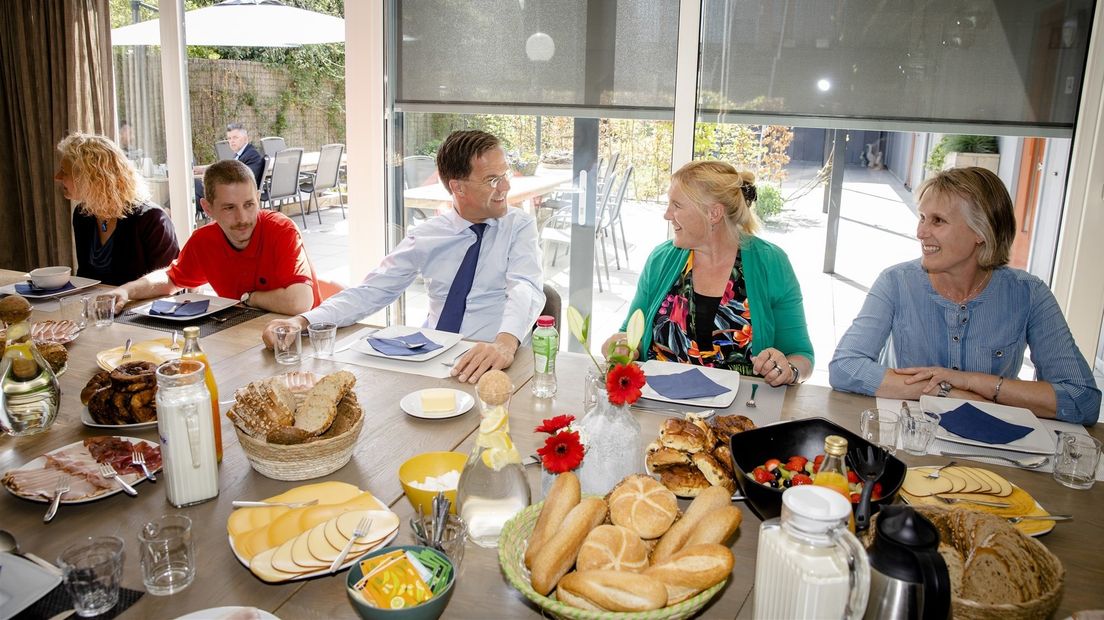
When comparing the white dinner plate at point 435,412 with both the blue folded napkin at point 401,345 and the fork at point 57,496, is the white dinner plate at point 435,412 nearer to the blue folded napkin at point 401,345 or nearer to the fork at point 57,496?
the blue folded napkin at point 401,345

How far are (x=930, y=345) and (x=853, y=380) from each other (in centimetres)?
38

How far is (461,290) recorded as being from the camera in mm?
2590

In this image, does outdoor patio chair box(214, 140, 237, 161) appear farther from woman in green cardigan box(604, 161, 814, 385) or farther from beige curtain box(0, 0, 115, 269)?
woman in green cardigan box(604, 161, 814, 385)

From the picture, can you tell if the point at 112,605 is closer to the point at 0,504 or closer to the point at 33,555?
the point at 33,555

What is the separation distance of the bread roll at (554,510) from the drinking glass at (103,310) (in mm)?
1760

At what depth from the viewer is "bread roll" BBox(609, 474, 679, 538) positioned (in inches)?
40.3

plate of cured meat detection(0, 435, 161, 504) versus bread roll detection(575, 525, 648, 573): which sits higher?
bread roll detection(575, 525, 648, 573)

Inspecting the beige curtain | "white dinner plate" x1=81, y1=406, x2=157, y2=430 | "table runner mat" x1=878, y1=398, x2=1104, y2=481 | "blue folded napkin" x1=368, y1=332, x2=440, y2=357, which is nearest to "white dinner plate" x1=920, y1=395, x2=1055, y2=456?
"table runner mat" x1=878, y1=398, x2=1104, y2=481

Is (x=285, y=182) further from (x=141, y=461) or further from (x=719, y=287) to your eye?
(x=141, y=461)

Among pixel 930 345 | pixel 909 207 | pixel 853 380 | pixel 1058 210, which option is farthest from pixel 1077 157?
pixel 853 380

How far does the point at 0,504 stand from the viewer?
1.25 m

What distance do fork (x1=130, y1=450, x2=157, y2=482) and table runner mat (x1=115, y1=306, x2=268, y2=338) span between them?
872mm

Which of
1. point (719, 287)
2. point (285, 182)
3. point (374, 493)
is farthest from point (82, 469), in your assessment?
point (285, 182)

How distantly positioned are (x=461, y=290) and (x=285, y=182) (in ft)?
11.1
